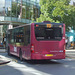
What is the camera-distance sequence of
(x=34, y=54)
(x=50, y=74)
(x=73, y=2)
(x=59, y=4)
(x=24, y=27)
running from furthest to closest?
(x=73, y=2), (x=59, y=4), (x=24, y=27), (x=34, y=54), (x=50, y=74)

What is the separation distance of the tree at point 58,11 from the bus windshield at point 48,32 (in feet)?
67.5

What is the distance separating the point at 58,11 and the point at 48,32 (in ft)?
69.4

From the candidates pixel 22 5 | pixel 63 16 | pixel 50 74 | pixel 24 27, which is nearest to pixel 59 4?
pixel 63 16

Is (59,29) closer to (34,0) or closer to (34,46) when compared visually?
(34,46)

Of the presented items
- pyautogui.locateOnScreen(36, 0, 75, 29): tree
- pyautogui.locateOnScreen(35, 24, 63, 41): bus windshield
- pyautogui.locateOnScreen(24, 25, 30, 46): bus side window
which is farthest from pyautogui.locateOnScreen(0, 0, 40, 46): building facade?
pyautogui.locateOnScreen(35, 24, 63, 41): bus windshield

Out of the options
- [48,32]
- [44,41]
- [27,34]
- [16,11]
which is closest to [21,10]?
[16,11]

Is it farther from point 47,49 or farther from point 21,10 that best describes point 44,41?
point 21,10

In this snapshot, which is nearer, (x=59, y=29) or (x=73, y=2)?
(x=59, y=29)

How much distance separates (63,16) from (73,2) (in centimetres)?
2140

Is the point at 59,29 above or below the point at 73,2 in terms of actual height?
below

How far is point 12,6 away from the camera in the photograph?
134 feet

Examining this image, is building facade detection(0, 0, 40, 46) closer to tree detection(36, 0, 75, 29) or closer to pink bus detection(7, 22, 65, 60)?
tree detection(36, 0, 75, 29)

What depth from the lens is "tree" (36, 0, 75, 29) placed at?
35.7 meters

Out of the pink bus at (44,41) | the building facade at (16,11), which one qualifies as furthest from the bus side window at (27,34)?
the building facade at (16,11)
